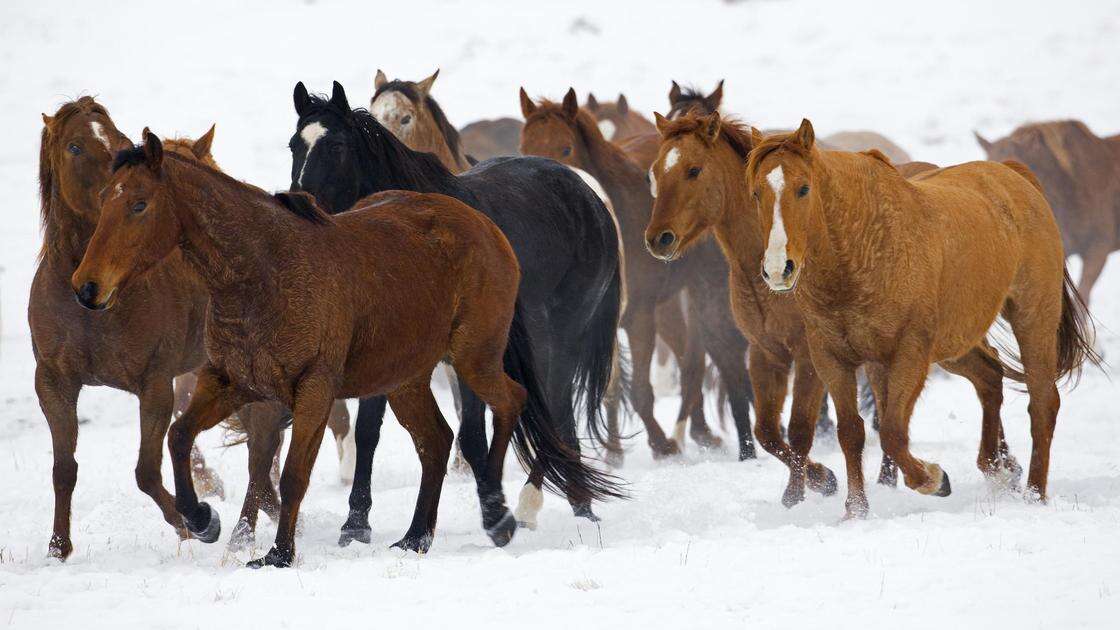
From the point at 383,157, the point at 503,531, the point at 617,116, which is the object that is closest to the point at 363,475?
the point at 503,531

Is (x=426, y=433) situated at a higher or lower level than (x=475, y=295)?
lower

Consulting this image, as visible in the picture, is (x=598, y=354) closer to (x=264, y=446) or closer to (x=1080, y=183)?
(x=264, y=446)

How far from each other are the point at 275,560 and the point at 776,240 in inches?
93.2

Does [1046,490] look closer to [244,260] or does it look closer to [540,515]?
[540,515]

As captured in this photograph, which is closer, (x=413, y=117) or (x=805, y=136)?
(x=805, y=136)

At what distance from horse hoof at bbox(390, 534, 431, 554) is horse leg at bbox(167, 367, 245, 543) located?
0.87m

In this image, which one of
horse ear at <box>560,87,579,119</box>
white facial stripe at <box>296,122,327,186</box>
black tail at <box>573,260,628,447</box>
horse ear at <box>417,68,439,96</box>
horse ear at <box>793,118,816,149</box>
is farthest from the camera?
horse ear at <box>560,87,579,119</box>

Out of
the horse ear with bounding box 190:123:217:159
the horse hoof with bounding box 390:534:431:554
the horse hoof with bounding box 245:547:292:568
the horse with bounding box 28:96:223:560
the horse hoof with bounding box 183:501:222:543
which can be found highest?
the horse ear with bounding box 190:123:217:159

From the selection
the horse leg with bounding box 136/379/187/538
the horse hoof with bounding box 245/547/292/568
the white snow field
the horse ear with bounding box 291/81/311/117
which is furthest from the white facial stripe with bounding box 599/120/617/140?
the horse hoof with bounding box 245/547/292/568

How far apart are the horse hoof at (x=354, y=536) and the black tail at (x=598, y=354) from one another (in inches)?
80.1

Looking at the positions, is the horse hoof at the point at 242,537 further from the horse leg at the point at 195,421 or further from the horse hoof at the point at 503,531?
the horse hoof at the point at 503,531

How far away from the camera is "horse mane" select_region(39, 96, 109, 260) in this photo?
5480 mm

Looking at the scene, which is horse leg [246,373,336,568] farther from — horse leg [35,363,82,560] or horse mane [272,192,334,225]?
horse leg [35,363,82,560]

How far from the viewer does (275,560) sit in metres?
4.55
